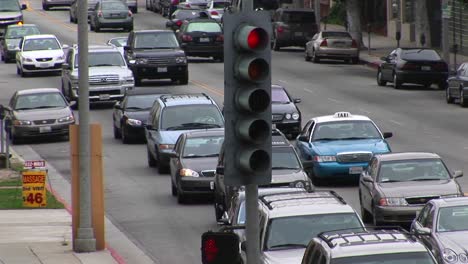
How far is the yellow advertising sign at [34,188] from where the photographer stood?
88.6 ft

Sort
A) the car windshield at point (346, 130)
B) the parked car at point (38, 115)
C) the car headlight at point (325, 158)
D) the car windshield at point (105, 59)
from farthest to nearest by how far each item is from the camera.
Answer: the car windshield at point (105, 59)
the parked car at point (38, 115)
the car windshield at point (346, 130)
the car headlight at point (325, 158)

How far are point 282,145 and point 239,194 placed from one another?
657 cm

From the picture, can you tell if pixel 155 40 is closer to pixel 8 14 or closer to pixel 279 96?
pixel 279 96

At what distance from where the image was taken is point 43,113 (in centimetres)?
3981

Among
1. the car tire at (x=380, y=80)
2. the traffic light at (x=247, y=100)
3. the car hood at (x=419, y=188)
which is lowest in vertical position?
the car tire at (x=380, y=80)

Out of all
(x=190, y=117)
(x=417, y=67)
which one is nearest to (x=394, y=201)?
(x=190, y=117)

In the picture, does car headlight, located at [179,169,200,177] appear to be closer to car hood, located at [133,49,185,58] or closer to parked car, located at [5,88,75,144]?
parked car, located at [5,88,75,144]

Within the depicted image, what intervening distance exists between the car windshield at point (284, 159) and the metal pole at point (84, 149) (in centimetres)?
453

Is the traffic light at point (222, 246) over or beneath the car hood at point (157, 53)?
over

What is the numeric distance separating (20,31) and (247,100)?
5347 centimetres

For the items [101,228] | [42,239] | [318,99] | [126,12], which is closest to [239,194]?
[101,228]

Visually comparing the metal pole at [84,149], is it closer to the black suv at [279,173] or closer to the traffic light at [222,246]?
the black suv at [279,173]

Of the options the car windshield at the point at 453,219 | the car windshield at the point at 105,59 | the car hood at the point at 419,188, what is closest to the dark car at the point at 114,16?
the car windshield at the point at 105,59

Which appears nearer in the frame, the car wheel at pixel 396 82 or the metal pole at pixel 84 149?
the metal pole at pixel 84 149
